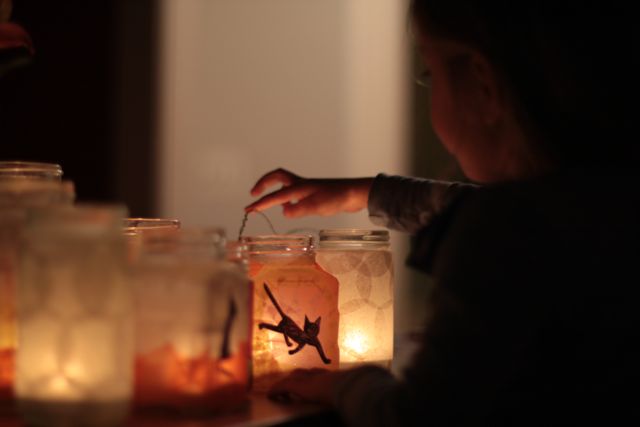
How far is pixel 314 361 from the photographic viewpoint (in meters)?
0.83

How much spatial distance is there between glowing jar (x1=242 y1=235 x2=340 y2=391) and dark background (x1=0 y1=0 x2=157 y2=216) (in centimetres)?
101

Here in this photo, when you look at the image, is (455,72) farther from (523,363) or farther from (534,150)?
(523,363)

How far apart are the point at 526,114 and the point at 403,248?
216 centimetres

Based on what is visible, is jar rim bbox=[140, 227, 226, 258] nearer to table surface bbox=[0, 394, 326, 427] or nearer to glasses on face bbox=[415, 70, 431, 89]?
table surface bbox=[0, 394, 326, 427]

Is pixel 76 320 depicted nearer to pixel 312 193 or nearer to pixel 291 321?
pixel 291 321

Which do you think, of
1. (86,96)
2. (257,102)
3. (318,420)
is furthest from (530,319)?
(257,102)

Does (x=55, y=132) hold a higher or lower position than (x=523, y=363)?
higher

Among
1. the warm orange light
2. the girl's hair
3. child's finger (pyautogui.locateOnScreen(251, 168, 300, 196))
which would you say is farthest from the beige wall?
the girl's hair

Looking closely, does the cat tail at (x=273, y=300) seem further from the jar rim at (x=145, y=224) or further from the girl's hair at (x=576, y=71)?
the girl's hair at (x=576, y=71)

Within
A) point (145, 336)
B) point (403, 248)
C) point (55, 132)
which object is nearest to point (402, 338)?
point (145, 336)

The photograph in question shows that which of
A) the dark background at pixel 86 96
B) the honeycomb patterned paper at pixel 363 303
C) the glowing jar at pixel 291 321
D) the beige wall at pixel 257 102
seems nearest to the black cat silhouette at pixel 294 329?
the glowing jar at pixel 291 321

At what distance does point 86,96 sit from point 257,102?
81cm

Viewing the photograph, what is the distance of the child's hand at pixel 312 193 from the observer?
3.27 feet

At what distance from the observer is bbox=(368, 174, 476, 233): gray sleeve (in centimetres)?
106
